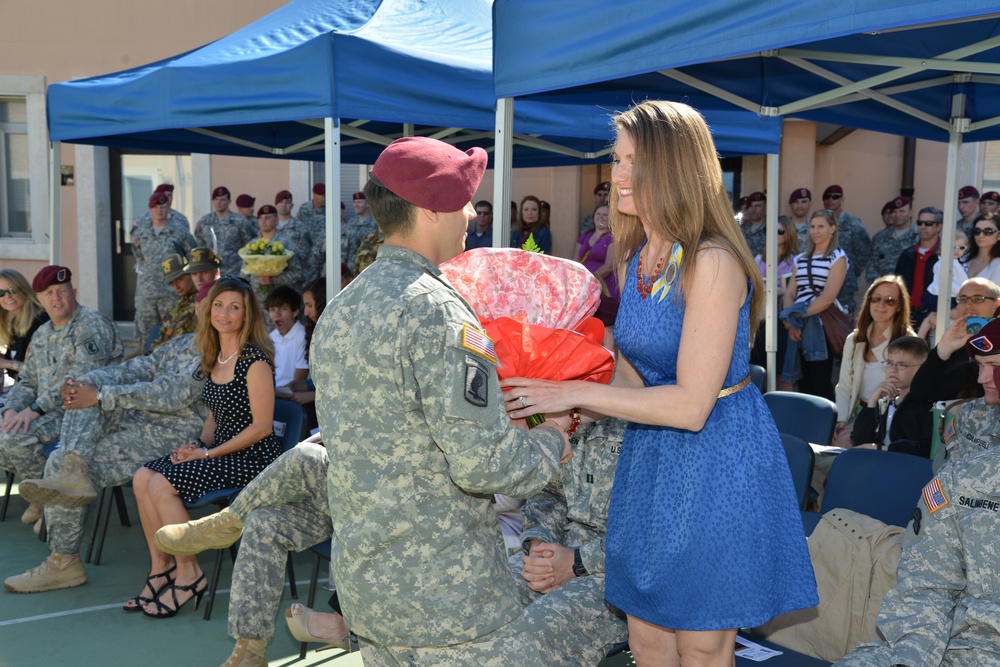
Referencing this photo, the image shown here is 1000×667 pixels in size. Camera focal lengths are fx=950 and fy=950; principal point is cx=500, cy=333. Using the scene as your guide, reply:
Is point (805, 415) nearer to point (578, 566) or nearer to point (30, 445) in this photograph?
point (578, 566)

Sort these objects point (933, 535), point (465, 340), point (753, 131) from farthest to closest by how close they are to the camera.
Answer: point (753, 131) → point (933, 535) → point (465, 340)

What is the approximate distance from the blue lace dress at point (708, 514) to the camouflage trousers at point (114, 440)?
11.6ft

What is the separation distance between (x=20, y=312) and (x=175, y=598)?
9.37 ft

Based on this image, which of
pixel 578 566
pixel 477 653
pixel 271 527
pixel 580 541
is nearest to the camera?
pixel 477 653

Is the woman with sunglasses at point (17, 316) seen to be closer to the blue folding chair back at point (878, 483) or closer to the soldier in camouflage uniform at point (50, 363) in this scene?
the soldier in camouflage uniform at point (50, 363)

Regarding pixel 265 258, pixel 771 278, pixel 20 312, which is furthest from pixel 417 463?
pixel 265 258

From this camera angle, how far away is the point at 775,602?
2027 mm

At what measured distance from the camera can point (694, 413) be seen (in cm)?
194

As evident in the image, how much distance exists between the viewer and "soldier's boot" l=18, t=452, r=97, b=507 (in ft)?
15.1

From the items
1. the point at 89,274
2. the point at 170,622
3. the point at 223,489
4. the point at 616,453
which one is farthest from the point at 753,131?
the point at 89,274

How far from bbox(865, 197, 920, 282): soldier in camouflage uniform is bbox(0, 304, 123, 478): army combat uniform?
20.4 ft

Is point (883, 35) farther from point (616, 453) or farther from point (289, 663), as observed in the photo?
point (289, 663)

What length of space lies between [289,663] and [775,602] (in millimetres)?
2369

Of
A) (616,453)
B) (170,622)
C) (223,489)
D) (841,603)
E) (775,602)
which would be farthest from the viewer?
(223,489)
